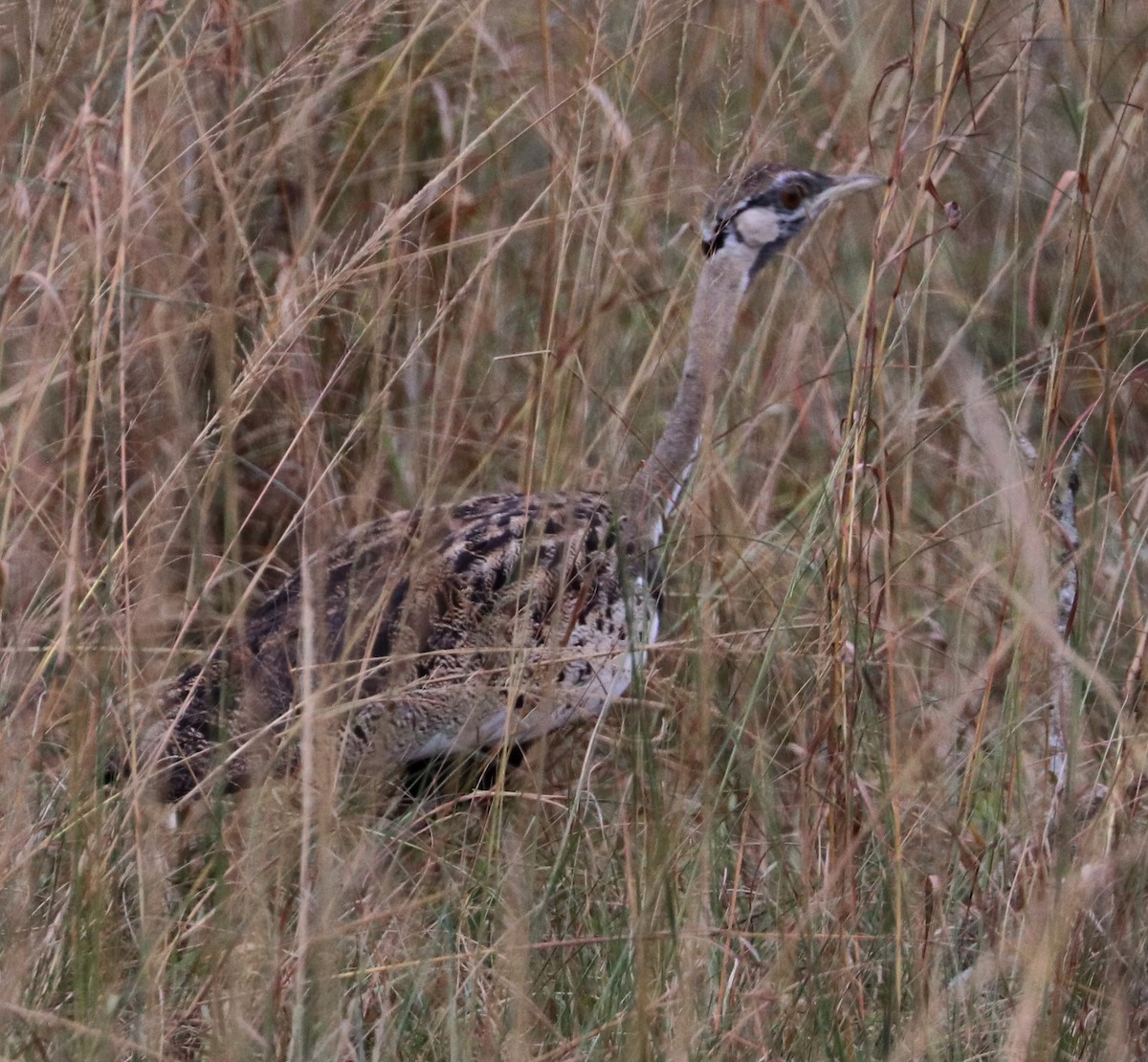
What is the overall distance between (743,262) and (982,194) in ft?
2.97

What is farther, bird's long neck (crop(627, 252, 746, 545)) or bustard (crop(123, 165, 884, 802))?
bird's long neck (crop(627, 252, 746, 545))

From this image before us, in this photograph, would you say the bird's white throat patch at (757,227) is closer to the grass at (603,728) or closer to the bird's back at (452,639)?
the grass at (603,728)

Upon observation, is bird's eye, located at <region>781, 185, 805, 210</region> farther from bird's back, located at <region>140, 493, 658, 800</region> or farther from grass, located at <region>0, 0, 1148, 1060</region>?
bird's back, located at <region>140, 493, 658, 800</region>

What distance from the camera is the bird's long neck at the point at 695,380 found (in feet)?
9.23

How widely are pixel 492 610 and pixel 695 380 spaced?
62 cm

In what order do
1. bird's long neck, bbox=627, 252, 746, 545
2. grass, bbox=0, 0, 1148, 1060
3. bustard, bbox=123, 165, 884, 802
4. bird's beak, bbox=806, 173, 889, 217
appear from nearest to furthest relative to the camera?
grass, bbox=0, 0, 1148, 1060 → bustard, bbox=123, 165, 884, 802 → bird's long neck, bbox=627, 252, 746, 545 → bird's beak, bbox=806, 173, 889, 217

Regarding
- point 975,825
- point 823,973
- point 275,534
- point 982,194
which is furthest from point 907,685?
point 982,194

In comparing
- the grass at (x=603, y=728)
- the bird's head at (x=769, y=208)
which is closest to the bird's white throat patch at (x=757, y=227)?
the bird's head at (x=769, y=208)

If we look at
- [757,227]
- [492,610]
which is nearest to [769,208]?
[757,227]

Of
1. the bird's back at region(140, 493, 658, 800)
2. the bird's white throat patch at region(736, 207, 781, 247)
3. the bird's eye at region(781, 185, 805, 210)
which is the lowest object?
the bird's back at region(140, 493, 658, 800)

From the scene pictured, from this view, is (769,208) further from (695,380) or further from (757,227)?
(695,380)

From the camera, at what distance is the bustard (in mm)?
2174

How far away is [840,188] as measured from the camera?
2973 millimetres

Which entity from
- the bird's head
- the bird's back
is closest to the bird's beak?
the bird's head
